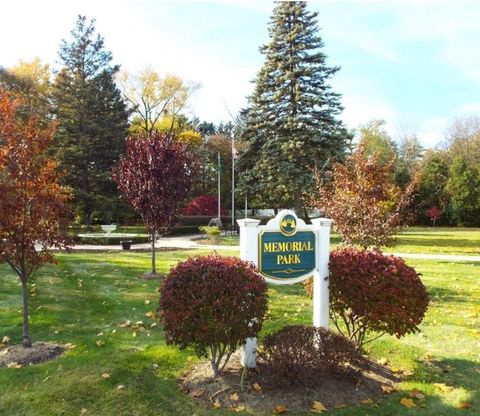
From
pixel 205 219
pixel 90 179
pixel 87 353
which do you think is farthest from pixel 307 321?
pixel 205 219

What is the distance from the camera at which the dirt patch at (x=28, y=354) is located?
5.21 m

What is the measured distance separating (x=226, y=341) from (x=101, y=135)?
102 ft

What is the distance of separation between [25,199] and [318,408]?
157 inches

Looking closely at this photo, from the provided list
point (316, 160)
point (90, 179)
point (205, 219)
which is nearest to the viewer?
point (316, 160)

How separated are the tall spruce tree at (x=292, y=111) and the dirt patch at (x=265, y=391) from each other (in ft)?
75.8

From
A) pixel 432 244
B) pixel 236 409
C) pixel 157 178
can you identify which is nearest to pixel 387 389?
pixel 236 409

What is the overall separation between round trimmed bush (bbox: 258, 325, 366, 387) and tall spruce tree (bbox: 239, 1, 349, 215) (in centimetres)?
2298

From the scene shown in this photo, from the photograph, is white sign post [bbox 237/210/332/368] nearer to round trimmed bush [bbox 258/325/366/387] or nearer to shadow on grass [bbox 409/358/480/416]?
round trimmed bush [bbox 258/325/366/387]

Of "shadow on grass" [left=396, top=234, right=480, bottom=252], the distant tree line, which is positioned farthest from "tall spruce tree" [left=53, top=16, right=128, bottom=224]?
"shadow on grass" [left=396, top=234, right=480, bottom=252]

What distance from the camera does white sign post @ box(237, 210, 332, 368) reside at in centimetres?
505

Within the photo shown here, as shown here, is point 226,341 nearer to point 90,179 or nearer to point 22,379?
point 22,379

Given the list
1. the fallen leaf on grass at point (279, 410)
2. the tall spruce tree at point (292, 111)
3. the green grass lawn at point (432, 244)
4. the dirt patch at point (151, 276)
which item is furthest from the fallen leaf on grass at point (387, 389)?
the tall spruce tree at point (292, 111)

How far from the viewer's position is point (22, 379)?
15.4ft

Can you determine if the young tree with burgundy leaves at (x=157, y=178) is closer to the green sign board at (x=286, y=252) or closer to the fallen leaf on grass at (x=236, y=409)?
the green sign board at (x=286, y=252)
